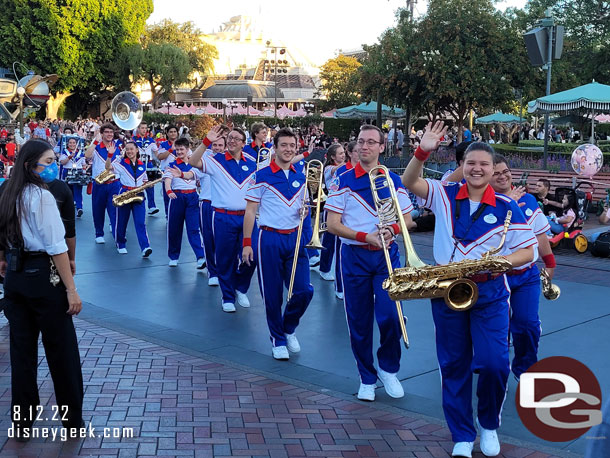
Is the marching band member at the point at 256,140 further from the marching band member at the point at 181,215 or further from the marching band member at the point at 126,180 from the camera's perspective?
the marching band member at the point at 126,180

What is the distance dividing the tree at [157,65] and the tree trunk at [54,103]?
4.51 m

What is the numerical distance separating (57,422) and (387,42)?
65.0 ft

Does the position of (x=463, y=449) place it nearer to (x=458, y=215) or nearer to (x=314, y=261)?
(x=458, y=215)

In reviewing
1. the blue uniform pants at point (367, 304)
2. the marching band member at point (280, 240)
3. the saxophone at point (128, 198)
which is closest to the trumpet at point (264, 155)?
the marching band member at point (280, 240)

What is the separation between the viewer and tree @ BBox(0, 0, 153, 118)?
52281 millimetres

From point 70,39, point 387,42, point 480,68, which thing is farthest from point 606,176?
point 70,39

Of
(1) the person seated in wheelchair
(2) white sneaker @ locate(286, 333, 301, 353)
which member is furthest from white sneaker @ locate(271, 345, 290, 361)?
(1) the person seated in wheelchair

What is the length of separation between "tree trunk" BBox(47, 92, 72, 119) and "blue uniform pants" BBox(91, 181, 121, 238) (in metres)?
45.2

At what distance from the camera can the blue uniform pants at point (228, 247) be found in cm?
830

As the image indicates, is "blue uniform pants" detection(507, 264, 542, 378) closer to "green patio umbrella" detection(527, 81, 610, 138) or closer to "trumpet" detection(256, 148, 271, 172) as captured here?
"trumpet" detection(256, 148, 271, 172)

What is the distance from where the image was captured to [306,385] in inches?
231

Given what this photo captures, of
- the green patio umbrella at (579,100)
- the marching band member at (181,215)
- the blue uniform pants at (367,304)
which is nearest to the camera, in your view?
the blue uniform pants at (367,304)

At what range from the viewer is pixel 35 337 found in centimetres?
470

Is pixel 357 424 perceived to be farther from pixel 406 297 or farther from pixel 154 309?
pixel 154 309
